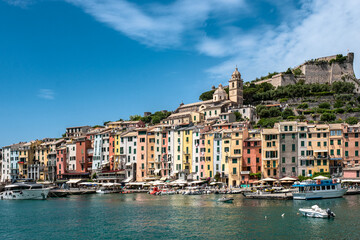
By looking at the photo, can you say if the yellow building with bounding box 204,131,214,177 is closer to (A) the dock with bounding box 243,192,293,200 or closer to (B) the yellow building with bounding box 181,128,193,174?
(B) the yellow building with bounding box 181,128,193,174

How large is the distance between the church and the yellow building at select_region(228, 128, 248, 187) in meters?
22.5

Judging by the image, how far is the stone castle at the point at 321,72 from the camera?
135 meters

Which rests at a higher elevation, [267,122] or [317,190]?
[267,122]

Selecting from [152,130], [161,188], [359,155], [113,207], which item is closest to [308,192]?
[359,155]

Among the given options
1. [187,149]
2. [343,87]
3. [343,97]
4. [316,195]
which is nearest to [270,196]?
[316,195]

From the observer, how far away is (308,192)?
5981 cm

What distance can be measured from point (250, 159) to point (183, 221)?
1477 inches

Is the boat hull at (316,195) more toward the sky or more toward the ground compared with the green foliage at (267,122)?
more toward the ground

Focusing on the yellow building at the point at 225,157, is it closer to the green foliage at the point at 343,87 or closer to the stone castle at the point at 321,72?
the green foliage at the point at 343,87

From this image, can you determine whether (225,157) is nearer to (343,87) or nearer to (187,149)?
(187,149)

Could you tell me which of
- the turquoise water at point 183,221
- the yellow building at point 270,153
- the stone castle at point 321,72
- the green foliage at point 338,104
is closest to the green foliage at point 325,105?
the green foliage at point 338,104

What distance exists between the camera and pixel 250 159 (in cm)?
8006

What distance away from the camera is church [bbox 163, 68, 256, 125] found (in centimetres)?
11075

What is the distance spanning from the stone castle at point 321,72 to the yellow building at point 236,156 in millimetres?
58280
